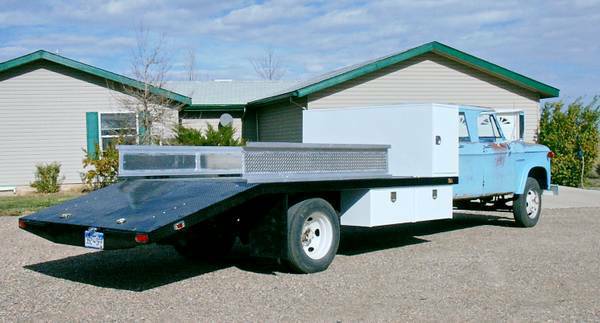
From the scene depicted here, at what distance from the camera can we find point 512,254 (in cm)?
935

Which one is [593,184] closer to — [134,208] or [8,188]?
[8,188]

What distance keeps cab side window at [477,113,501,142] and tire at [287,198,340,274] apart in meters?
4.16

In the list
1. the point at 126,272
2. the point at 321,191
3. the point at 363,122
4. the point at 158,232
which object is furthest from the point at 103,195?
the point at 363,122

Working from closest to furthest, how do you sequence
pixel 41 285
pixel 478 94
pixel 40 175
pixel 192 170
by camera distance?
pixel 41 285 → pixel 192 170 → pixel 40 175 → pixel 478 94

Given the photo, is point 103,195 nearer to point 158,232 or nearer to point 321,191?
point 158,232

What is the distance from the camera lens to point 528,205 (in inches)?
480

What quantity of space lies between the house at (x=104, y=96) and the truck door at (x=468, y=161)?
8037 millimetres

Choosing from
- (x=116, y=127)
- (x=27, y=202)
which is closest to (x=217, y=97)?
(x=116, y=127)

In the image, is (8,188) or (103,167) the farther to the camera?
(8,188)

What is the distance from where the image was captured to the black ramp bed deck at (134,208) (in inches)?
260

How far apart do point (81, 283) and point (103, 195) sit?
1.04m

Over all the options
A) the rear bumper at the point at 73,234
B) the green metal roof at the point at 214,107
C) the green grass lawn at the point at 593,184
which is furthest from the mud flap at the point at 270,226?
the green grass lawn at the point at 593,184

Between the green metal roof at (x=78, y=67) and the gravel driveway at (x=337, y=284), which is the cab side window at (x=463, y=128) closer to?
the gravel driveway at (x=337, y=284)

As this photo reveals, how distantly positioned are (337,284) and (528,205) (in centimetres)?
598
